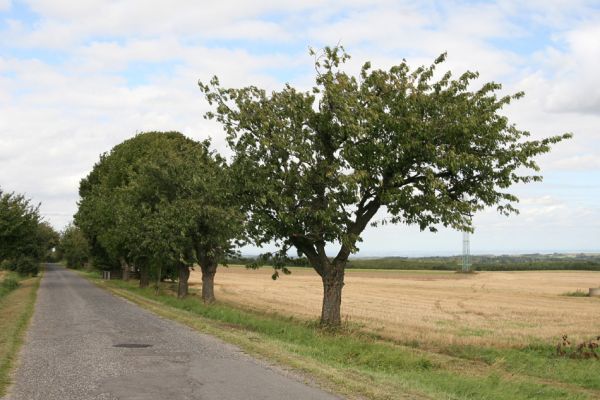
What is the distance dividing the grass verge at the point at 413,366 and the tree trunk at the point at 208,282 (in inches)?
488

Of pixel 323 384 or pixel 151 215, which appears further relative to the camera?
pixel 151 215

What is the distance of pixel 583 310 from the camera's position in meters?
33.8

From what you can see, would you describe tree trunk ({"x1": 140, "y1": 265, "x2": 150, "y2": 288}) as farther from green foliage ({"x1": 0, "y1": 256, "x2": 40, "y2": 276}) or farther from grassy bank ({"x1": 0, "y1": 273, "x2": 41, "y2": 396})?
green foliage ({"x1": 0, "y1": 256, "x2": 40, "y2": 276})

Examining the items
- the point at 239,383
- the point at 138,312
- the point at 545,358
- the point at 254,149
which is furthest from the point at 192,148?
the point at 239,383

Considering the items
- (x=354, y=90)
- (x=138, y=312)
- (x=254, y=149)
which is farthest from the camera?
(x=138, y=312)

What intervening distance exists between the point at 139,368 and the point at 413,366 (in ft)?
20.7

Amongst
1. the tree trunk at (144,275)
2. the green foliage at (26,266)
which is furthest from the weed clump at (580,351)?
the green foliage at (26,266)

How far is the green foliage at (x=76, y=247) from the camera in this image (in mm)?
99000

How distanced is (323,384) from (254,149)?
11181mm

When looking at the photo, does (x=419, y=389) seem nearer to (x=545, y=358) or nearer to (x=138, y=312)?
(x=545, y=358)

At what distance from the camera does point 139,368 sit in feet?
37.9

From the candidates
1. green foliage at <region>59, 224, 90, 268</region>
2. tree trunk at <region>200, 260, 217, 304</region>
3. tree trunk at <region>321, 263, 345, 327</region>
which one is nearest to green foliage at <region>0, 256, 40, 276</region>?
green foliage at <region>59, 224, 90, 268</region>

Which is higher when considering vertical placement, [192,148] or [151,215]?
[192,148]

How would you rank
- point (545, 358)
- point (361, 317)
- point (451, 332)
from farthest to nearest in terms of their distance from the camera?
point (361, 317), point (451, 332), point (545, 358)
